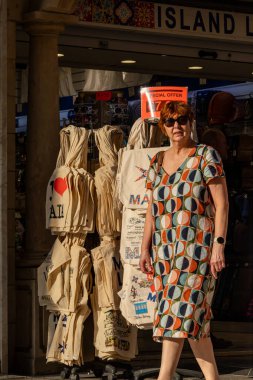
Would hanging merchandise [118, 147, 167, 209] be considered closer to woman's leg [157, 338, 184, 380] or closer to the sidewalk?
the sidewalk

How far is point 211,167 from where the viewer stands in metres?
7.65

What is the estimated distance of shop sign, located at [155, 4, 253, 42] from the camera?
37.3 feet

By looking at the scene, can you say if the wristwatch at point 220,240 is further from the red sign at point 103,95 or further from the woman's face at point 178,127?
the red sign at point 103,95

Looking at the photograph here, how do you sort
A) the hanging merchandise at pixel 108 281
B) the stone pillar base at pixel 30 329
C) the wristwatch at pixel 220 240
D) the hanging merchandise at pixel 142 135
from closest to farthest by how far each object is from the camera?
the wristwatch at pixel 220 240
the hanging merchandise at pixel 142 135
the hanging merchandise at pixel 108 281
the stone pillar base at pixel 30 329

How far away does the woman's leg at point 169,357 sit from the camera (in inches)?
297

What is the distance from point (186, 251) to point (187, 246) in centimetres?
3

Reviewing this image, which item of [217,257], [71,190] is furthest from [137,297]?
[217,257]

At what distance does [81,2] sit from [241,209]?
4004 millimetres

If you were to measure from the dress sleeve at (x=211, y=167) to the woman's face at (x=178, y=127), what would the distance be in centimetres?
21

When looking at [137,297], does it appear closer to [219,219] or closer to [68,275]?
[68,275]

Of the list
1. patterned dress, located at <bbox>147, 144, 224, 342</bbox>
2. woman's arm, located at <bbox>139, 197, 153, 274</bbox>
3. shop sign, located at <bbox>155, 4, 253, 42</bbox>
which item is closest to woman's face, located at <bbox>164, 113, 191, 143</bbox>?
patterned dress, located at <bbox>147, 144, 224, 342</bbox>

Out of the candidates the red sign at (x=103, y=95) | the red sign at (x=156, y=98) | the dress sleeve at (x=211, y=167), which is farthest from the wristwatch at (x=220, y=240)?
the red sign at (x=103, y=95)

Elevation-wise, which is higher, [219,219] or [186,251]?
[219,219]

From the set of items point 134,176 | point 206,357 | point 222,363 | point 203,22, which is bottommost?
point 222,363
